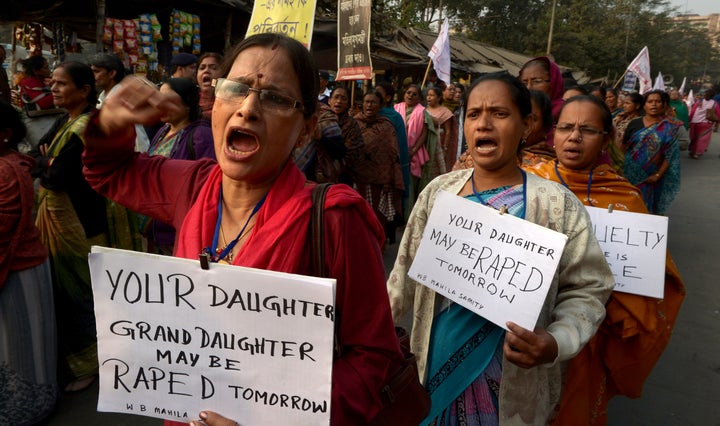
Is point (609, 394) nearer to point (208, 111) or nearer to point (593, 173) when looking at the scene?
point (593, 173)

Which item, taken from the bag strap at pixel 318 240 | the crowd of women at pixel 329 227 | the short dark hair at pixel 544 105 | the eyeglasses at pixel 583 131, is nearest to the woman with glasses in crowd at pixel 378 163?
the crowd of women at pixel 329 227

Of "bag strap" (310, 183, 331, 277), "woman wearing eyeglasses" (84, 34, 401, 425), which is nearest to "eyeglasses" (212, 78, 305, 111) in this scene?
"woman wearing eyeglasses" (84, 34, 401, 425)

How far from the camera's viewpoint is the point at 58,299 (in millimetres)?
3215

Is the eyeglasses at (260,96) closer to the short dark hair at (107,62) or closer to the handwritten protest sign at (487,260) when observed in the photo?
the handwritten protest sign at (487,260)

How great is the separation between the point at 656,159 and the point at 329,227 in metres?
5.94

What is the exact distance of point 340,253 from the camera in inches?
46.2

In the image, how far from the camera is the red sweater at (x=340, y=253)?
3.81ft

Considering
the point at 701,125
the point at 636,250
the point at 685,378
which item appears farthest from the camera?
the point at 701,125

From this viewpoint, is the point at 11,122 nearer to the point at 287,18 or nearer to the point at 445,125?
the point at 287,18

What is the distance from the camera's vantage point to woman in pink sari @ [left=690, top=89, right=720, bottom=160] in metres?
14.9

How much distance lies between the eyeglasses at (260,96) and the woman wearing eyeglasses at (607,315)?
1571mm

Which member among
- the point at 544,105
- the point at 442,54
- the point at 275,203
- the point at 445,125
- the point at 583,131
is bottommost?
the point at 445,125

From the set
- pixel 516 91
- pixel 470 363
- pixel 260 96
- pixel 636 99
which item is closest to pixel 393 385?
pixel 470 363

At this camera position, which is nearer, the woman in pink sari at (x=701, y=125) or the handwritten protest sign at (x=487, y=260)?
the handwritten protest sign at (x=487, y=260)
